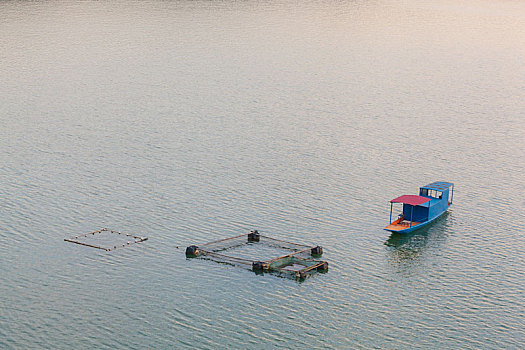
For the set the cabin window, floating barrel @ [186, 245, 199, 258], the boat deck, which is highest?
the cabin window

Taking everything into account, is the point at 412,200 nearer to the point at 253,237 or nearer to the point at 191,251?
the point at 253,237

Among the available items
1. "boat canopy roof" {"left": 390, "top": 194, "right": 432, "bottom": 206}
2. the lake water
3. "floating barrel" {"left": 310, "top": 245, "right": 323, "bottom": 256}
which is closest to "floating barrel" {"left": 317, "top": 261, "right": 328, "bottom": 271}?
the lake water

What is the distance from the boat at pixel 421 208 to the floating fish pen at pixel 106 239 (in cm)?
2653

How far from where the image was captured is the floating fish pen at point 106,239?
6438cm

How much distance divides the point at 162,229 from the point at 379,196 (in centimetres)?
2750

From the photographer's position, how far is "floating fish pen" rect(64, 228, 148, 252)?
64375mm

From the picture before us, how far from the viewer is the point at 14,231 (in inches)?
2657

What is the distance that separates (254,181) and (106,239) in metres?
24.3

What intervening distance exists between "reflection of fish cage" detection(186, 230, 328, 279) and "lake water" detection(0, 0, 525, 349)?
115 centimetres

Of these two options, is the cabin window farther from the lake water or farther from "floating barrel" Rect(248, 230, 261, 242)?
"floating barrel" Rect(248, 230, 261, 242)

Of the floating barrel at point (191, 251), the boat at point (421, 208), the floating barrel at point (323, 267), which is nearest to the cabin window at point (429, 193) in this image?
the boat at point (421, 208)

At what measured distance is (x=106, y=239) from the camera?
6594cm

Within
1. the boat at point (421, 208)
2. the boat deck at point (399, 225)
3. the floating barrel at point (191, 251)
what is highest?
the boat at point (421, 208)

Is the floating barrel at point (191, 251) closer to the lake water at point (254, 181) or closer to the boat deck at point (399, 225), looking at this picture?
the lake water at point (254, 181)
